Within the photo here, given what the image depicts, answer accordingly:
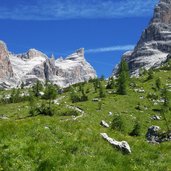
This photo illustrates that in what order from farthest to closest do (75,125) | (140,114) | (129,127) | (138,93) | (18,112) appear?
(138,93)
(18,112)
(140,114)
(129,127)
(75,125)

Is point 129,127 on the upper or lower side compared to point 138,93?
lower

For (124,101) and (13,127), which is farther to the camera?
(124,101)

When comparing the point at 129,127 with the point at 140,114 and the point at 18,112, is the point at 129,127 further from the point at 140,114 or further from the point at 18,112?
the point at 18,112

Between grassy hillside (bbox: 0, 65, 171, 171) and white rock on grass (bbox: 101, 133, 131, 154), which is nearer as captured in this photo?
grassy hillside (bbox: 0, 65, 171, 171)

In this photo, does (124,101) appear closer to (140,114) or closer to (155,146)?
(140,114)

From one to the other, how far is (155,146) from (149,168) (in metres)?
4.06

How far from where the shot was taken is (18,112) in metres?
137

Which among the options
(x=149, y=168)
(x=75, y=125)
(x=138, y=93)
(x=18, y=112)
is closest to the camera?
(x=149, y=168)

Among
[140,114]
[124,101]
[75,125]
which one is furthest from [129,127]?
[75,125]

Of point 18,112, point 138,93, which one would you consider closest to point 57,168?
point 18,112

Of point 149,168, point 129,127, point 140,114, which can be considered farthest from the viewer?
point 140,114

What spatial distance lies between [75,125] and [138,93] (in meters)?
129

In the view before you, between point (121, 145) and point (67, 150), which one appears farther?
point (121, 145)

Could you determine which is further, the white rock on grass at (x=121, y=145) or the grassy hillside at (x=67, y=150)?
the white rock on grass at (x=121, y=145)
